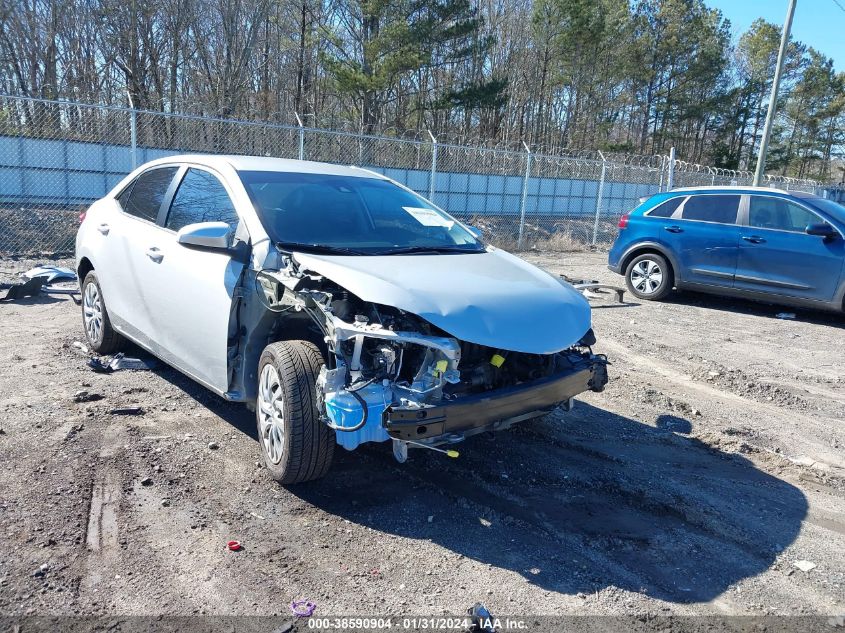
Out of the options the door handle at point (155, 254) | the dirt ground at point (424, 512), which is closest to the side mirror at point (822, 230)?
the dirt ground at point (424, 512)

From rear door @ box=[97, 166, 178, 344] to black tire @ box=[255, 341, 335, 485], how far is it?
176 centimetres

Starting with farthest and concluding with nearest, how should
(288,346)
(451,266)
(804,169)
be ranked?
(804,169) → (451,266) → (288,346)

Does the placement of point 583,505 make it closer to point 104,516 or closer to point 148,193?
point 104,516

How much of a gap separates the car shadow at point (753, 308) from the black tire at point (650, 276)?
0.25 metres

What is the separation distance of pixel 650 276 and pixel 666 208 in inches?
42.2

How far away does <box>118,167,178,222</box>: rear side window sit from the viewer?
190 inches

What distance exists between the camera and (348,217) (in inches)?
172

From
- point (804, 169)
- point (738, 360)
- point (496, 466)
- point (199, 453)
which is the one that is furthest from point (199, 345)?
point (804, 169)

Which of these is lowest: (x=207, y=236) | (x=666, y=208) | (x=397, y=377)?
(x=397, y=377)

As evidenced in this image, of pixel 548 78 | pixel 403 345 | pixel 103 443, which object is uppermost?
pixel 548 78

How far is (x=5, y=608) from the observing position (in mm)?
2541

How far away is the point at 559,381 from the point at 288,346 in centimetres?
152

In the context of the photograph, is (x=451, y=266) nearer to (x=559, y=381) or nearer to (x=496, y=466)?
(x=559, y=381)

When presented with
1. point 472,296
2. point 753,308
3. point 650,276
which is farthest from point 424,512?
point 753,308
